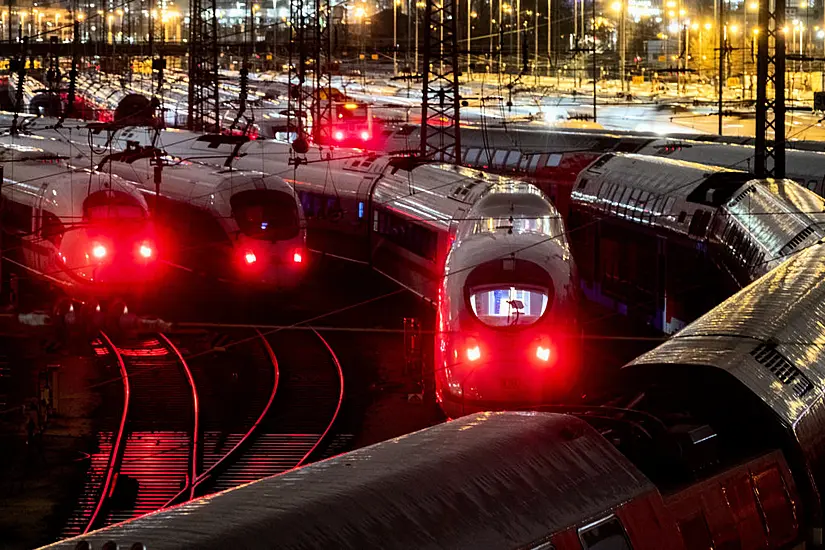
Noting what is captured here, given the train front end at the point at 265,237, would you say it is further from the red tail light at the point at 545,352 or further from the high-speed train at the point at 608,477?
the high-speed train at the point at 608,477

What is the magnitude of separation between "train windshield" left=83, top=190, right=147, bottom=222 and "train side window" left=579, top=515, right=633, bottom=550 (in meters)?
20.6

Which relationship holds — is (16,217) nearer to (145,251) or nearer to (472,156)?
(145,251)

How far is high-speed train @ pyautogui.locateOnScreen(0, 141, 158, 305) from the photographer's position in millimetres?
27000

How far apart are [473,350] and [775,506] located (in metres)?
9.45

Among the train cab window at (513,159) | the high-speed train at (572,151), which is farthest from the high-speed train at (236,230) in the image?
the train cab window at (513,159)

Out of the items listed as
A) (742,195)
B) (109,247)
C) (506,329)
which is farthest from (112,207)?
(742,195)

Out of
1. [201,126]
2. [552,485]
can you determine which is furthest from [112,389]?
[201,126]

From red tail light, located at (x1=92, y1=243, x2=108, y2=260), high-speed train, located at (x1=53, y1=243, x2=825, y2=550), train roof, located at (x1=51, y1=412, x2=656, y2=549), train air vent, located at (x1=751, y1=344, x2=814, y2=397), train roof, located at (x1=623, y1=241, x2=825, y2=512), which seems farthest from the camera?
red tail light, located at (x1=92, y1=243, x2=108, y2=260)

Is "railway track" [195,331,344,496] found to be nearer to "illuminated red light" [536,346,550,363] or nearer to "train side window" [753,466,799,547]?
"illuminated red light" [536,346,550,363]

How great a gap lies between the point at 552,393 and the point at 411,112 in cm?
5386

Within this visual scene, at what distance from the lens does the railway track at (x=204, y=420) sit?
1769cm

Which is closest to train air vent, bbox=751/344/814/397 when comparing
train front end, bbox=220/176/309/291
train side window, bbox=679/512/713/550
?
train side window, bbox=679/512/713/550

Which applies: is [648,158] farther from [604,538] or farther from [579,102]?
[579,102]

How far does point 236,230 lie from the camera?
29406 mm
